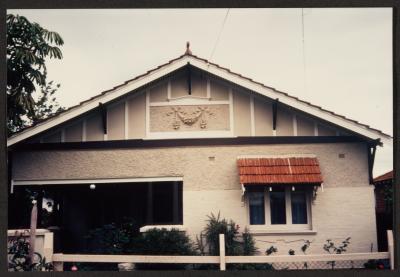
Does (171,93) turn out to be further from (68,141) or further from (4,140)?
(4,140)

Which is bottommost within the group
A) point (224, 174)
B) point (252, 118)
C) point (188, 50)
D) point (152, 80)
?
point (224, 174)

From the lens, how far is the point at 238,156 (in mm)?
10438

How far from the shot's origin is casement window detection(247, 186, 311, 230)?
10367mm

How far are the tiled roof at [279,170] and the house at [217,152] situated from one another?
0.03 metres

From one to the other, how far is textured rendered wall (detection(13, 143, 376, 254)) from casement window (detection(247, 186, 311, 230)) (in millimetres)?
259

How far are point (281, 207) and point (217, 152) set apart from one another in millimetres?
2157

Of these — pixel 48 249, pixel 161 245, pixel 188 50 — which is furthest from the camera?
pixel 188 50

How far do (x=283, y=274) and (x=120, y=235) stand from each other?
4.21 m

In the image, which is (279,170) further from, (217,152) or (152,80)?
(152,80)

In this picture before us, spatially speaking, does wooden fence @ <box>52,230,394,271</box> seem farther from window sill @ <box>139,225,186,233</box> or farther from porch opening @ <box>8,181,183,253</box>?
porch opening @ <box>8,181,183,253</box>

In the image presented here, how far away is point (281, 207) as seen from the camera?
34.4ft

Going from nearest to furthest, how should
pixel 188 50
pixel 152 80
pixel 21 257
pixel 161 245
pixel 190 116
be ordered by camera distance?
pixel 21 257 → pixel 161 245 → pixel 152 80 → pixel 188 50 → pixel 190 116

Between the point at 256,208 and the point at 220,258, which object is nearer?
the point at 220,258

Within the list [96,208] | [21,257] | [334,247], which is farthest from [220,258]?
[96,208]
